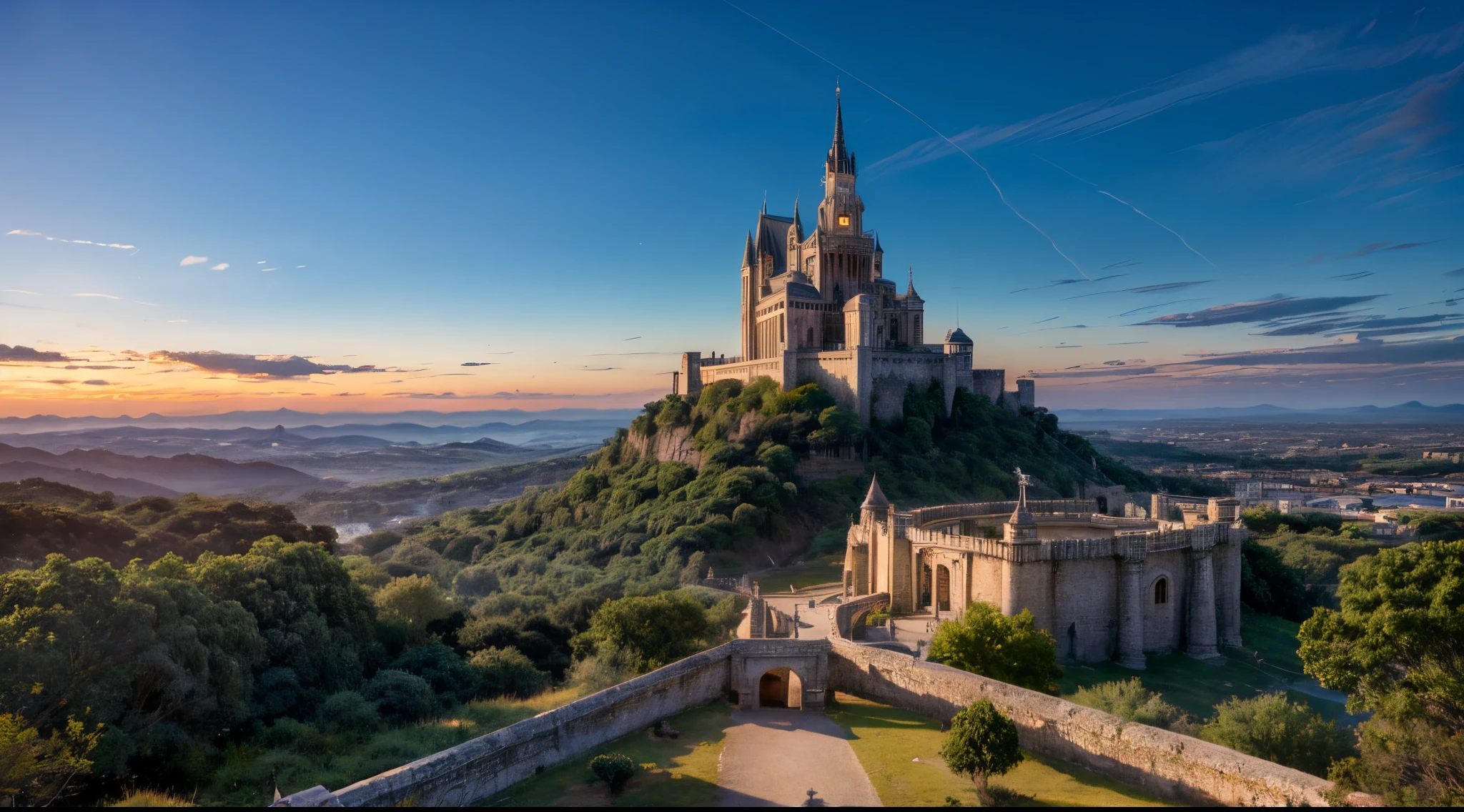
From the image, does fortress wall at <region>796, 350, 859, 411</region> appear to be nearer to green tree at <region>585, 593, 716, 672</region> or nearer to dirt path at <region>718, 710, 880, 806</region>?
green tree at <region>585, 593, 716, 672</region>

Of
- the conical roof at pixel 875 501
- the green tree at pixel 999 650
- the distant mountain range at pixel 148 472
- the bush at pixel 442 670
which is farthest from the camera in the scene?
the distant mountain range at pixel 148 472

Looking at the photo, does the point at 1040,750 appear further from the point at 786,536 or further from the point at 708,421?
the point at 708,421

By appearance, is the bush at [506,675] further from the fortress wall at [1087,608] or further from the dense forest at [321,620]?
the fortress wall at [1087,608]

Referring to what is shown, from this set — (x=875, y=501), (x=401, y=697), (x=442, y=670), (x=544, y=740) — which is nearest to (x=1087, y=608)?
(x=875, y=501)

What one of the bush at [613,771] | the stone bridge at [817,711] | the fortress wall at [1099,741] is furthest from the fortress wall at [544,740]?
the fortress wall at [1099,741]

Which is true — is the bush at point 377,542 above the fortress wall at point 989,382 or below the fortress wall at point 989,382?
below
